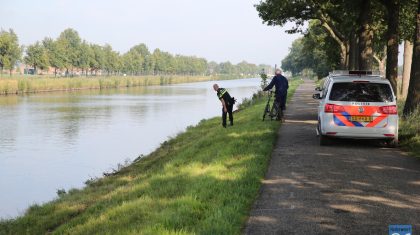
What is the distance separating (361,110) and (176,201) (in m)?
5.65

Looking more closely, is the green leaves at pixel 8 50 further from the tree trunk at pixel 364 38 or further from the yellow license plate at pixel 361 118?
the yellow license plate at pixel 361 118

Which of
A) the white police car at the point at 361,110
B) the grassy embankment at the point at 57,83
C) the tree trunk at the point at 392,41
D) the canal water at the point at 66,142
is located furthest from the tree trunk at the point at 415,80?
the grassy embankment at the point at 57,83

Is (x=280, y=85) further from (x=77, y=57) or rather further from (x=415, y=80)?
(x=77, y=57)

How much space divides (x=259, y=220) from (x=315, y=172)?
9.78 ft

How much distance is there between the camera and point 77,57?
88.3 metres

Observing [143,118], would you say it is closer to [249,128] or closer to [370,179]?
[249,128]

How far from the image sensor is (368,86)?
10.7m

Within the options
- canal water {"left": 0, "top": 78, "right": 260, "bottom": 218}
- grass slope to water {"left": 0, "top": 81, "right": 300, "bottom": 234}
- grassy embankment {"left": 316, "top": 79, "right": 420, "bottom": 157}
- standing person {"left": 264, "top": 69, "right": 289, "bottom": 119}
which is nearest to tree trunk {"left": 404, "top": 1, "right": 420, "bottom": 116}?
grassy embankment {"left": 316, "top": 79, "right": 420, "bottom": 157}

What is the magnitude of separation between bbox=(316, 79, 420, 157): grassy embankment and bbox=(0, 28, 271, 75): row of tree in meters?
58.0

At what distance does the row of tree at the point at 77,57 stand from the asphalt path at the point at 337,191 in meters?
59.2

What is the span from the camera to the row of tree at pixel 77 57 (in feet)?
206

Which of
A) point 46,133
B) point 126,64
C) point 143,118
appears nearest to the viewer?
point 46,133

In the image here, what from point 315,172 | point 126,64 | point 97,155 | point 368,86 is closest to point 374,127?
point 368,86

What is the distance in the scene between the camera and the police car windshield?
1056 cm
